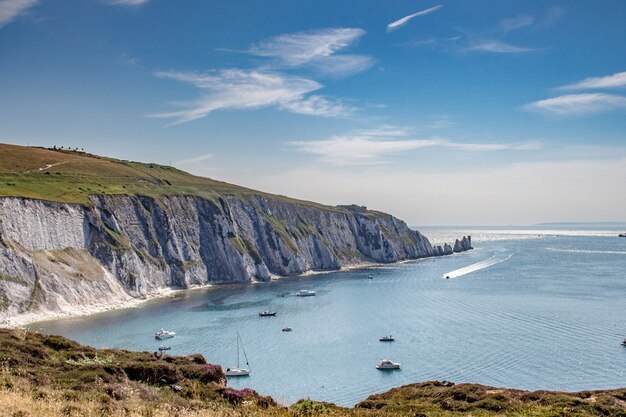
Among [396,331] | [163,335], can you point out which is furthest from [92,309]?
[396,331]

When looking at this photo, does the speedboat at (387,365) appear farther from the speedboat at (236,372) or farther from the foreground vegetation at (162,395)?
the foreground vegetation at (162,395)

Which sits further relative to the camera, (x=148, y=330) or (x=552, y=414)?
(x=148, y=330)

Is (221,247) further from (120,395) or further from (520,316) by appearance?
(120,395)

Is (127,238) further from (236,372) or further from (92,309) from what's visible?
(236,372)

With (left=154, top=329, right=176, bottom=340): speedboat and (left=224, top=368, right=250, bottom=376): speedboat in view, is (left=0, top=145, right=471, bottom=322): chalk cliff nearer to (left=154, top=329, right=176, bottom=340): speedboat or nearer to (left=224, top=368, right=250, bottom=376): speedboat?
(left=154, top=329, right=176, bottom=340): speedboat

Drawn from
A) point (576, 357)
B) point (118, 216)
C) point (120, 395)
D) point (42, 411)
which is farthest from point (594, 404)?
point (118, 216)

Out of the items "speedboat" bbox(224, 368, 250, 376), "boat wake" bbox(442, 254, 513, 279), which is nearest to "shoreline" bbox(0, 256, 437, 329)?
"speedboat" bbox(224, 368, 250, 376)
